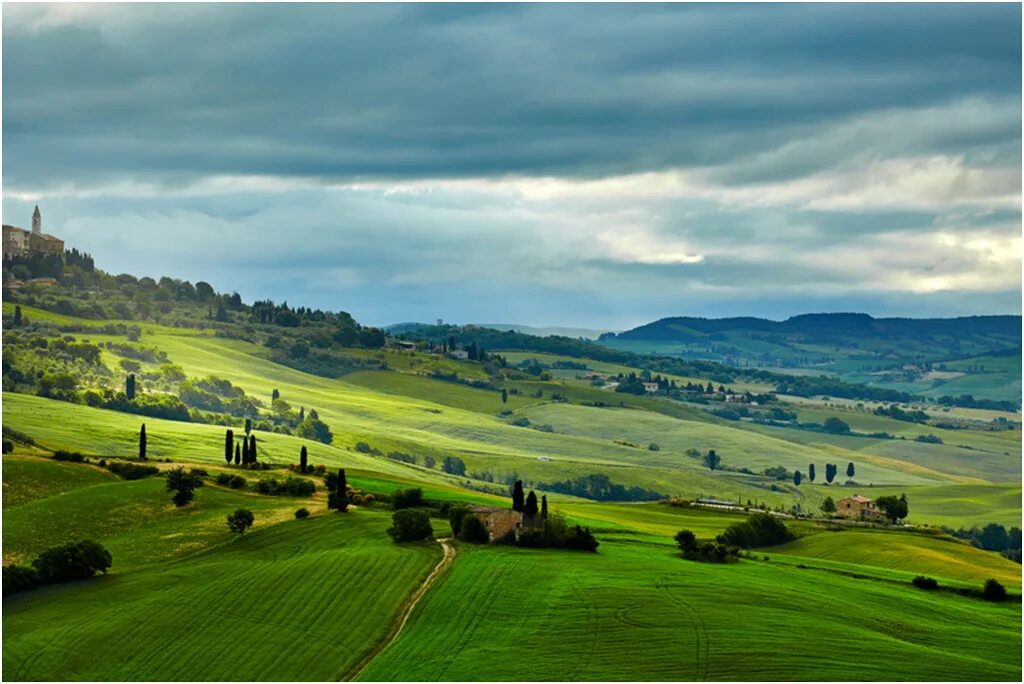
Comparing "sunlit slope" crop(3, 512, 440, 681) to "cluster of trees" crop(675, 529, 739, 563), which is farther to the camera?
"cluster of trees" crop(675, 529, 739, 563)

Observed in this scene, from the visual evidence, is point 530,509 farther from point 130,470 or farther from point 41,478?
point 41,478

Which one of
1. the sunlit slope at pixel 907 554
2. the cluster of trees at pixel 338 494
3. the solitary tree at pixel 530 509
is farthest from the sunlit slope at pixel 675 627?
the sunlit slope at pixel 907 554

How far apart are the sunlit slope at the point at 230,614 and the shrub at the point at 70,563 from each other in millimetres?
1646

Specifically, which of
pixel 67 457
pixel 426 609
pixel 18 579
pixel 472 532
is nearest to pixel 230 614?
pixel 426 609

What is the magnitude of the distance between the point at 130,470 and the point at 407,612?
62443 mm

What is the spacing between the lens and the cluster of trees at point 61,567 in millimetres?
112438

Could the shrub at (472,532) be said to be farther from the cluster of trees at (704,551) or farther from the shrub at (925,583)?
the shrub at (925,583)

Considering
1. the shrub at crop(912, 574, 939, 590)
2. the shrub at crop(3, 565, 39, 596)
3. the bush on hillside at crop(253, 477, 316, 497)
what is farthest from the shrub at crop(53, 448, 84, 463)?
the shrub at crop(912, 574, 939, 590)

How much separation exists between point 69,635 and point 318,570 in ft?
72.7

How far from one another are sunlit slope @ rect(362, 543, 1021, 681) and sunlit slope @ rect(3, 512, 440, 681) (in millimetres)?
4939

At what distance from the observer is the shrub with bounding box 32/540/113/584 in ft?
375

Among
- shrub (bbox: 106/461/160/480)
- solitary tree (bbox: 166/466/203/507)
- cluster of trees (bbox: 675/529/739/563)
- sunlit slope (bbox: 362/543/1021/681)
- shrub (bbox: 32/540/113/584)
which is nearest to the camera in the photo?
sunlit slope (bbox: 362/543/1021/681)

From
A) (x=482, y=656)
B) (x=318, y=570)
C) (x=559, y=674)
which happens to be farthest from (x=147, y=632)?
(x=559, y=674)

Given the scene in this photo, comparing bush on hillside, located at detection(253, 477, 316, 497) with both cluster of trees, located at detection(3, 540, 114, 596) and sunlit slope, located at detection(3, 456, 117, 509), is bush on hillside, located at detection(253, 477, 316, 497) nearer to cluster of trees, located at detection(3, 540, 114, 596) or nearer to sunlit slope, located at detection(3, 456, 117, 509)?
sunlit slope, located at detection(3, 456, 117, 509)
